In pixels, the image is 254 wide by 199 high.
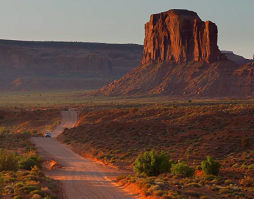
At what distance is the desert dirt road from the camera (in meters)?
21.1

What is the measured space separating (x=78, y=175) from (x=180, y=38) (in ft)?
290

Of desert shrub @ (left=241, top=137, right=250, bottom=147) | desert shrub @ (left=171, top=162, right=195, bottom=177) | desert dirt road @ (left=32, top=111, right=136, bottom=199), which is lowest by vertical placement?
desert dirt road @ (left=32, top=111, right=136, bottom=199)

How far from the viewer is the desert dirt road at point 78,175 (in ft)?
69.3

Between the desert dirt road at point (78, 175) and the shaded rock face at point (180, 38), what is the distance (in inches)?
2704

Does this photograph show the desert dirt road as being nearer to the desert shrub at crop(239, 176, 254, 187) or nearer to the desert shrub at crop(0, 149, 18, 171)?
the desert shrub at crop(0, 149, 18, 171)

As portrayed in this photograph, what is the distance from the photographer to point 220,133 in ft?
133

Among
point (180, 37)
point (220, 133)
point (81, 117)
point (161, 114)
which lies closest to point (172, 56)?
point (180, 37)

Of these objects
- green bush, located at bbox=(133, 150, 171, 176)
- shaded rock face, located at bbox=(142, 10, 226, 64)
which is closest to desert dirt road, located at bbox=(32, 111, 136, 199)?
A: green bush, located at bbox=(133, 150, 171, 176)

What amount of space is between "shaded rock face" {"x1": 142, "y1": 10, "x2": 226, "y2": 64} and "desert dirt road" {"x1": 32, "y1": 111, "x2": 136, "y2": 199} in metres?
68.7

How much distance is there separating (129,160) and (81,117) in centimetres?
3774

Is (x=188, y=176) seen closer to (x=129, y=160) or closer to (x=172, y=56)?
(x=129, y=160)

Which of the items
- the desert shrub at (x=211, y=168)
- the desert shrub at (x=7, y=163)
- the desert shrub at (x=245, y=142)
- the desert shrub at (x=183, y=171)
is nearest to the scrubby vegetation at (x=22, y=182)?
the desert shrub at (x=7, y=163)

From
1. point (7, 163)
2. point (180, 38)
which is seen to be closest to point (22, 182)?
point (7, 163)

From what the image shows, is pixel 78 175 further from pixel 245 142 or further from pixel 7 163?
pixel 245 142
